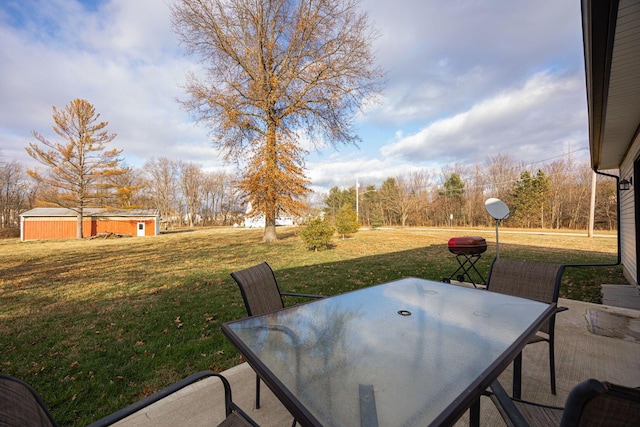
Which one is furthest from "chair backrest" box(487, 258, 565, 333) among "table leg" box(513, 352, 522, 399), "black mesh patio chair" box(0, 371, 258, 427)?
"black mesh patio chair" box(0, 371, 258, 427)

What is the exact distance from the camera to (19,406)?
2.49 ft

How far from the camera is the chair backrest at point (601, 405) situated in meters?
0.56

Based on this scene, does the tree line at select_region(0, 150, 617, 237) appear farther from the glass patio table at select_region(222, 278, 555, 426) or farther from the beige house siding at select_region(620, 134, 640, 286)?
the glass patio table at select_region(222, 278, 555, 426)

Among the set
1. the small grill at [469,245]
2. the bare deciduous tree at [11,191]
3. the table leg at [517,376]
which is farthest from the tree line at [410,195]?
the table leg at [517,376]

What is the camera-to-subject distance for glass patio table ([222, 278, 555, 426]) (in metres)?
0.90

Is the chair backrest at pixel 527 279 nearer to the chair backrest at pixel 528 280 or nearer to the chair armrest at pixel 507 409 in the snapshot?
the chair backrest at pixel 528 280

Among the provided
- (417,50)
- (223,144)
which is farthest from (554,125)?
(223,144)

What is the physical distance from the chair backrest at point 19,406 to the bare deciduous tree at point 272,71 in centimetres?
1198

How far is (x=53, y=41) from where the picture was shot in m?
9.31

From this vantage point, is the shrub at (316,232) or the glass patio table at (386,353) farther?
the shrub at (316,232)

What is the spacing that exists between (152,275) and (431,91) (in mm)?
18203

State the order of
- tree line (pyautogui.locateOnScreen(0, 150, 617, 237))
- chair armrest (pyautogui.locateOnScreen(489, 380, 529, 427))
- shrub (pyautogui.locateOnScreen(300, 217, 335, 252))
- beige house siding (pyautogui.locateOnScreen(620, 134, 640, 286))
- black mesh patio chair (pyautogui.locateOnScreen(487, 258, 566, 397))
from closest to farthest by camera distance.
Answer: chair armrest (pyautogui.locateOnScreen(489, 380, 529, 427)), black mesh patio chair (pyautogui.locateOnScreen(487, 258, 566, 397)), beige house siding (pyautogui.locateOnScreen(620, 134, 640, 286)), shrub (pyautogui.locateOnScreen(300, 217, 335, 252)), tree line (pyautogui.locateOnScreen(0, 150, 617, 237))

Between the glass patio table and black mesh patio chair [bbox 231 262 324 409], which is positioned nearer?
the glass patio table

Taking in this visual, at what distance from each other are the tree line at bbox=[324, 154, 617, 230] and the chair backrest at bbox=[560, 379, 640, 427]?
22224 millimetres
